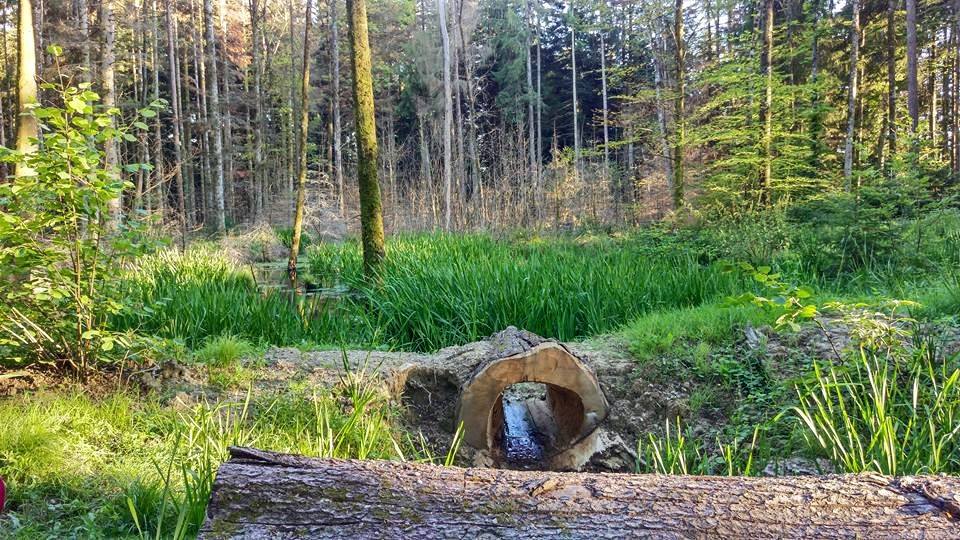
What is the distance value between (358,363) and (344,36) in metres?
24.6

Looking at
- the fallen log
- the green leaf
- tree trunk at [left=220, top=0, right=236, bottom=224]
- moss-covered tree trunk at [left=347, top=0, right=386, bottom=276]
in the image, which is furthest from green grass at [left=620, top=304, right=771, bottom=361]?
tree trunk at [left=220, top=0, right=236, bottom=224]

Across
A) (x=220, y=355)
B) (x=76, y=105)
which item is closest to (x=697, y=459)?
(x=220, y=355)

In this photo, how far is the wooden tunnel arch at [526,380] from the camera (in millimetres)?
3371

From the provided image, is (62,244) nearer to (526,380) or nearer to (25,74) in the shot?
(25,74)

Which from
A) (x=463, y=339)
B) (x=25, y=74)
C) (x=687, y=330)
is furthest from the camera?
(x=463, y=339)

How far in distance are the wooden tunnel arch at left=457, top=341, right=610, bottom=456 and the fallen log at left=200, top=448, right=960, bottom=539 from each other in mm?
1804

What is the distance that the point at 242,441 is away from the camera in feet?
8.28

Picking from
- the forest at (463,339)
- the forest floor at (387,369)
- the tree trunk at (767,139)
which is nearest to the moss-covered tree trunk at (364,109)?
the forest at (463,339)

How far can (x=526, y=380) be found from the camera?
3441mm

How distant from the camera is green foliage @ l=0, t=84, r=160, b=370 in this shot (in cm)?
278

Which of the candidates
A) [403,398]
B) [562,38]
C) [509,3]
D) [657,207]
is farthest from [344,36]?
[403,398]

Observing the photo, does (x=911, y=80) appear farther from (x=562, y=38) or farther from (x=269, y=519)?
(x=562, y=38)

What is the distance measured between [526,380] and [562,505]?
201 centimetres

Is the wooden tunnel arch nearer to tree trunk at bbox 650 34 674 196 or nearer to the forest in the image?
the forest
